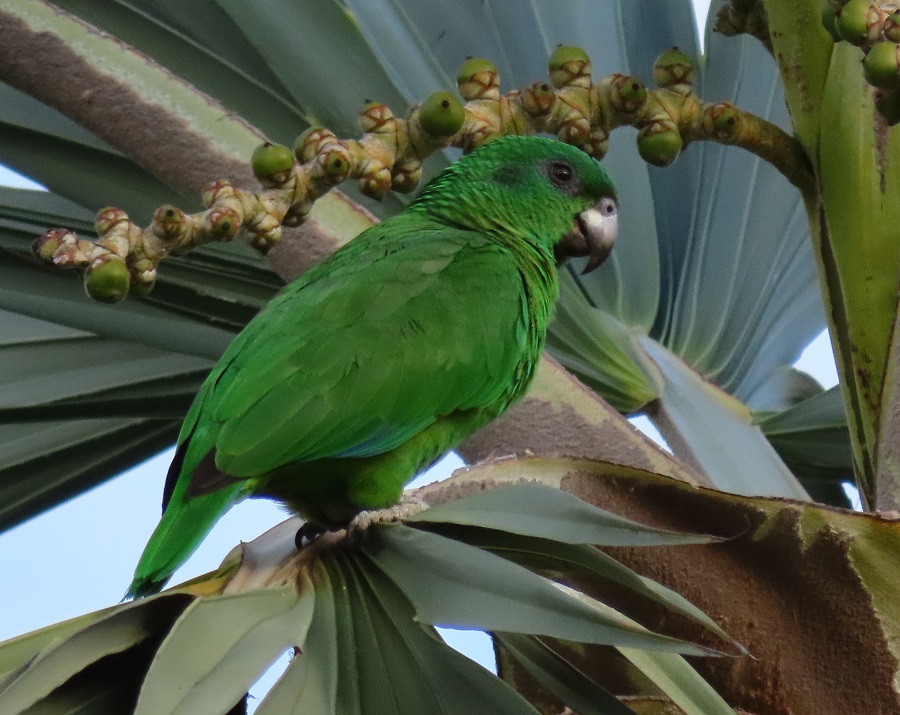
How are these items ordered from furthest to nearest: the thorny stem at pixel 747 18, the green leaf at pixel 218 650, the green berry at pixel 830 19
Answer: the thorny stem at pixel 747 18
the green berry at pixel 830 19
the green leaf at pixel 218 650

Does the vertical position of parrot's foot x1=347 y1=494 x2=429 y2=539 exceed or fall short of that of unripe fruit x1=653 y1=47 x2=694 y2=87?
it falls short

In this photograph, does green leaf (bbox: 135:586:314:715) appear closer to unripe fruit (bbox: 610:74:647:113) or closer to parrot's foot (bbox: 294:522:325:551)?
parrot's foot (bbox: 294:522:325:551)

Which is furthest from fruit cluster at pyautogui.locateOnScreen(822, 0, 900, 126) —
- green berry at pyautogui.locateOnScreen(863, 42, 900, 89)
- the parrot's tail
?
the parrot's tail

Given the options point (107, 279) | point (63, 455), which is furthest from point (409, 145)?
point (63, 455)

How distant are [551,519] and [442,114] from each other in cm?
47

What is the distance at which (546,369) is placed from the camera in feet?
3.86

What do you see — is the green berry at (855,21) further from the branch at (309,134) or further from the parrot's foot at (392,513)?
the parrot's foot at (392,513)

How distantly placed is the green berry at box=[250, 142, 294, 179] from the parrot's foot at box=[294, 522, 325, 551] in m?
0.30

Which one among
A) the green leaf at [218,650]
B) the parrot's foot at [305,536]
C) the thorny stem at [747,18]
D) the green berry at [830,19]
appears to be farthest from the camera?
the thorny stem at [747,18]

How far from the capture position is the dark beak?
1626mm

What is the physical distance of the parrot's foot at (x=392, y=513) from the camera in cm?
94

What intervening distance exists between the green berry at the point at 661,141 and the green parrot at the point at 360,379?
28cm

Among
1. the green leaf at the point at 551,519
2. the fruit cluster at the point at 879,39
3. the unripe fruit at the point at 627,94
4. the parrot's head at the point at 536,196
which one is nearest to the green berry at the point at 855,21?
the fruit cluster at the point at 879,39

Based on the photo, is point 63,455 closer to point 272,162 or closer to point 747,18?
point 272,162
